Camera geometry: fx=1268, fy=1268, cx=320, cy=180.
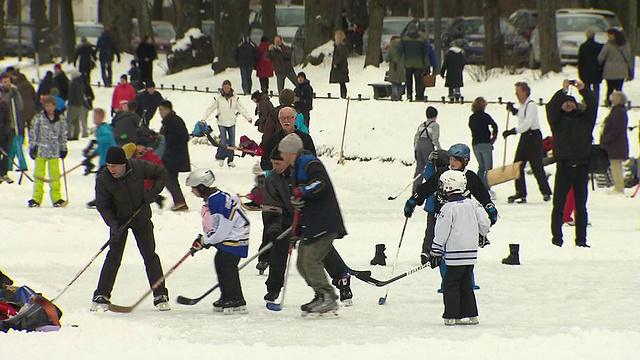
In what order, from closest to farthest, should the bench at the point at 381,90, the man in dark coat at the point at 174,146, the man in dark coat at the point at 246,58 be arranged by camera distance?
the man in dark coat at the point at 174,146, the bench at the point at 381,90, the man in dark coat at the point at 246,58

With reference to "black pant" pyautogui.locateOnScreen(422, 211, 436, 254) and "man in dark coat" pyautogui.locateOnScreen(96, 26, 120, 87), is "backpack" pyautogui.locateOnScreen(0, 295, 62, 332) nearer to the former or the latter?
"black pant" pyautogui.locateOnScreen(422, 211, 436, 254)

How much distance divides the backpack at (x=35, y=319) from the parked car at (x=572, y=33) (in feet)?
70.0

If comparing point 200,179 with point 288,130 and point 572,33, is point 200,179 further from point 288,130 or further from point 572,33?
point 572,33

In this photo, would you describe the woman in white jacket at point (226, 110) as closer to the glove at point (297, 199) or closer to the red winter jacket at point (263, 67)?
the red winter jacket at point (263, 67)

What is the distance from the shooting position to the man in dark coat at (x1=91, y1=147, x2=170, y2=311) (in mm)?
10492

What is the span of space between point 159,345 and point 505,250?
6463 mm

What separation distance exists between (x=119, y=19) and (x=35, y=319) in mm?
35503

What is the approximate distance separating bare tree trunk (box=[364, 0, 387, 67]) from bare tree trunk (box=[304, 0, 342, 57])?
2041 mm

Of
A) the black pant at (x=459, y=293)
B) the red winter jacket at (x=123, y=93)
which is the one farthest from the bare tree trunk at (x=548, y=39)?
the black pant at (x=459, y=293)

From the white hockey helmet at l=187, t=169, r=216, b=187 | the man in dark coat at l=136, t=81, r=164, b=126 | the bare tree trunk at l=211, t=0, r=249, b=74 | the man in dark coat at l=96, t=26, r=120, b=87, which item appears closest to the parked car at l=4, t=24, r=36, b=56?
the man in dark coat at l=96, t=26, r=120, b=87

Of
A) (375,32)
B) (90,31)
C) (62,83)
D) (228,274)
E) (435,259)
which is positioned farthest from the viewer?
(90,31)

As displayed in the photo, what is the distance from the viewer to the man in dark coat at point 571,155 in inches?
557

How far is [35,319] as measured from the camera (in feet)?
29.3

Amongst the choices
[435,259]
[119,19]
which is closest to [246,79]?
[119,19]
